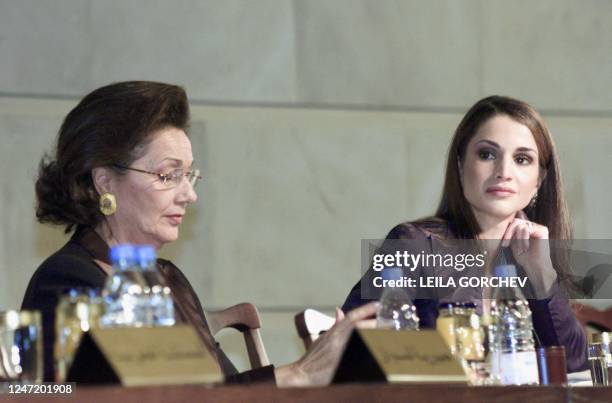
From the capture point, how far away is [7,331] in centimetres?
161

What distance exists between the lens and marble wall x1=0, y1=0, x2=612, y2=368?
3877 millimetres

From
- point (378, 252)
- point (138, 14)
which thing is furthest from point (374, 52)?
point (378, 252)

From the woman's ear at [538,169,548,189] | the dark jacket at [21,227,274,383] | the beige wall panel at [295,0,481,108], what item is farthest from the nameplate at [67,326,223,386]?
the beige wall panel at [295,0,481,108]

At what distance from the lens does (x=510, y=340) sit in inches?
82.0

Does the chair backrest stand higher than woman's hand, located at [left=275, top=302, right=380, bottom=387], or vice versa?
woman's hand, located at [left=275, top=302, right=380, bottom=387]

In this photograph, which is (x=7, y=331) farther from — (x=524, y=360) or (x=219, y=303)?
(x=219, y=303)

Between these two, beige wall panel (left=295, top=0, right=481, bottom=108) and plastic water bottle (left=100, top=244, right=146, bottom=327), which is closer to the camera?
plastic water bottle (left=100, top=244, right=146, bottom=327)

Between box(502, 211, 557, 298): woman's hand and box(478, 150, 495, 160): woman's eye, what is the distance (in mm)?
223

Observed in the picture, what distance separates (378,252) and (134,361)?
2036 mm

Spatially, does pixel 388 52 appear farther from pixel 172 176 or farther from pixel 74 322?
pixel 74 322

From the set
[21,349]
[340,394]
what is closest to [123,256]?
[21,349]

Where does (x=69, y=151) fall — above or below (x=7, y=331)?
above

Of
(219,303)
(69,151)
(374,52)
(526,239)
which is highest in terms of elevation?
(374,52)

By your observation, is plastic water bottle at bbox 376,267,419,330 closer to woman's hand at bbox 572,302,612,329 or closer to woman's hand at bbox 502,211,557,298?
woman's hand at bbox 502,211,557,298
